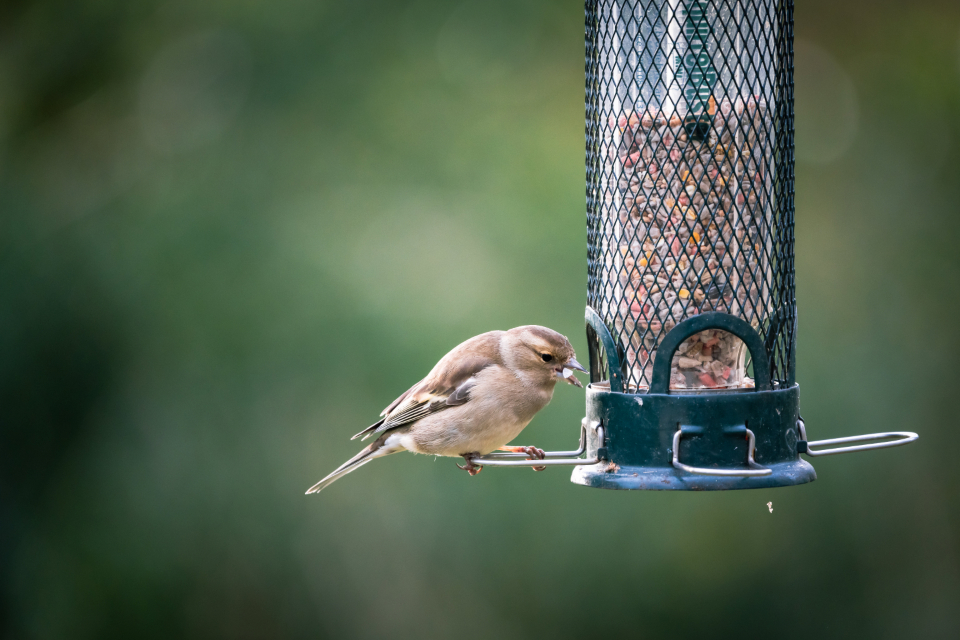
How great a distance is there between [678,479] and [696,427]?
0.24 m

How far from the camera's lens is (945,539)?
7914 millimetres

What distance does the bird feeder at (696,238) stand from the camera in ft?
13.2

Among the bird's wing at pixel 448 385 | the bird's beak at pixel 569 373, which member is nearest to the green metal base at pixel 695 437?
the bird's beak at pixel 569 373

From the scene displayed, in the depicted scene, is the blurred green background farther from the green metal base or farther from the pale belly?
the green metal base

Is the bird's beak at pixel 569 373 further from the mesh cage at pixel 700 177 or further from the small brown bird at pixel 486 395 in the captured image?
the mesh cage at pixel 700 177

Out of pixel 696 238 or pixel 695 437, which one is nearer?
pixel 695 437

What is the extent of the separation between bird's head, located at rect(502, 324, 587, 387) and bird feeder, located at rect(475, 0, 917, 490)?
1.47 feet

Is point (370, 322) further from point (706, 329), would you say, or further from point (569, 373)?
point (706, 329)

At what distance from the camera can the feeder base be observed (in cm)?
375

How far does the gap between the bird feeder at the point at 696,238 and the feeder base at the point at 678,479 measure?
0.05ft

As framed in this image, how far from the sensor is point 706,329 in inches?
159

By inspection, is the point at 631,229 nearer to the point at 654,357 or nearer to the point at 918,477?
the point at 654,357

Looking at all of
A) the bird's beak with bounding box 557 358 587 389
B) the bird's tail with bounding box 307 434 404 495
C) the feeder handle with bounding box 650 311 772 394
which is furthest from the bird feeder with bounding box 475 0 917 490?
the bird's tail with bounding box 307 434 404 495

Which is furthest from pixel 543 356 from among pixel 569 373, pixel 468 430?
pixel 468 430
